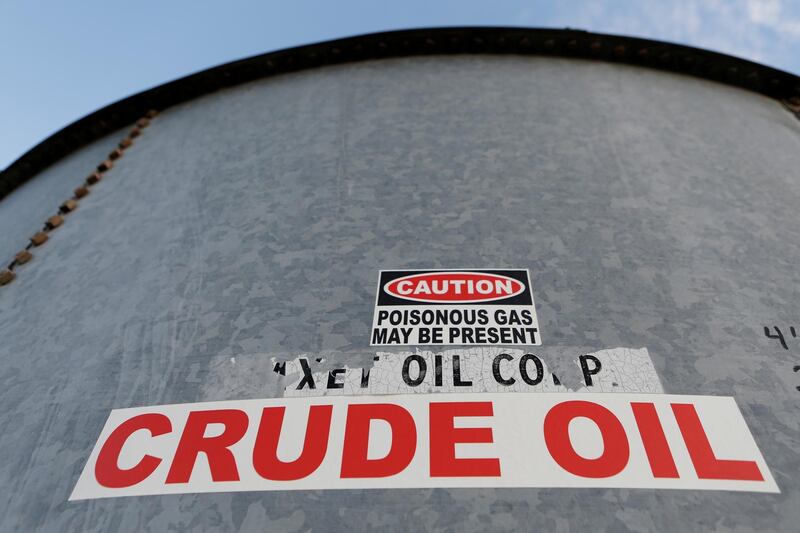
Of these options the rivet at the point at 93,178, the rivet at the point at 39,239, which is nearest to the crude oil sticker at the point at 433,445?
the rivet at the point at 39,239

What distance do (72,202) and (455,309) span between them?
432cm

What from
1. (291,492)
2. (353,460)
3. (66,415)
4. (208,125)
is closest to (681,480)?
(353,460)

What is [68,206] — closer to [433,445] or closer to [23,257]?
[23,257]

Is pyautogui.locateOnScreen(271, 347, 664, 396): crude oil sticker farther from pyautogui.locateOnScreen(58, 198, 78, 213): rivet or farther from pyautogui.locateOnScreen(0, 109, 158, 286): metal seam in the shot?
pyautogui.locateOnScreen(58, 198, 78, 213): rivet

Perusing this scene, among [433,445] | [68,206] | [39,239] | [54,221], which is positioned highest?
[68,206]

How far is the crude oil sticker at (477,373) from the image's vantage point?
9.42 ft

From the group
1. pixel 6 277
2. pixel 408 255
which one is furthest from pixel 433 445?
pixel 6 277

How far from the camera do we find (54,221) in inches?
191

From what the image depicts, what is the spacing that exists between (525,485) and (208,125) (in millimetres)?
4919

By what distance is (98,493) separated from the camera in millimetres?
2639

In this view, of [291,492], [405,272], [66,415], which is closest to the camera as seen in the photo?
[291,492]

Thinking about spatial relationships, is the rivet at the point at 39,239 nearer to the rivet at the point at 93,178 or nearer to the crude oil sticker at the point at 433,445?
the rivet at the point at 93,178

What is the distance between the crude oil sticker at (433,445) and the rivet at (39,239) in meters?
2.79

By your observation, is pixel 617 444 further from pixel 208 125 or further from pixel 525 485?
pixel 208 125
